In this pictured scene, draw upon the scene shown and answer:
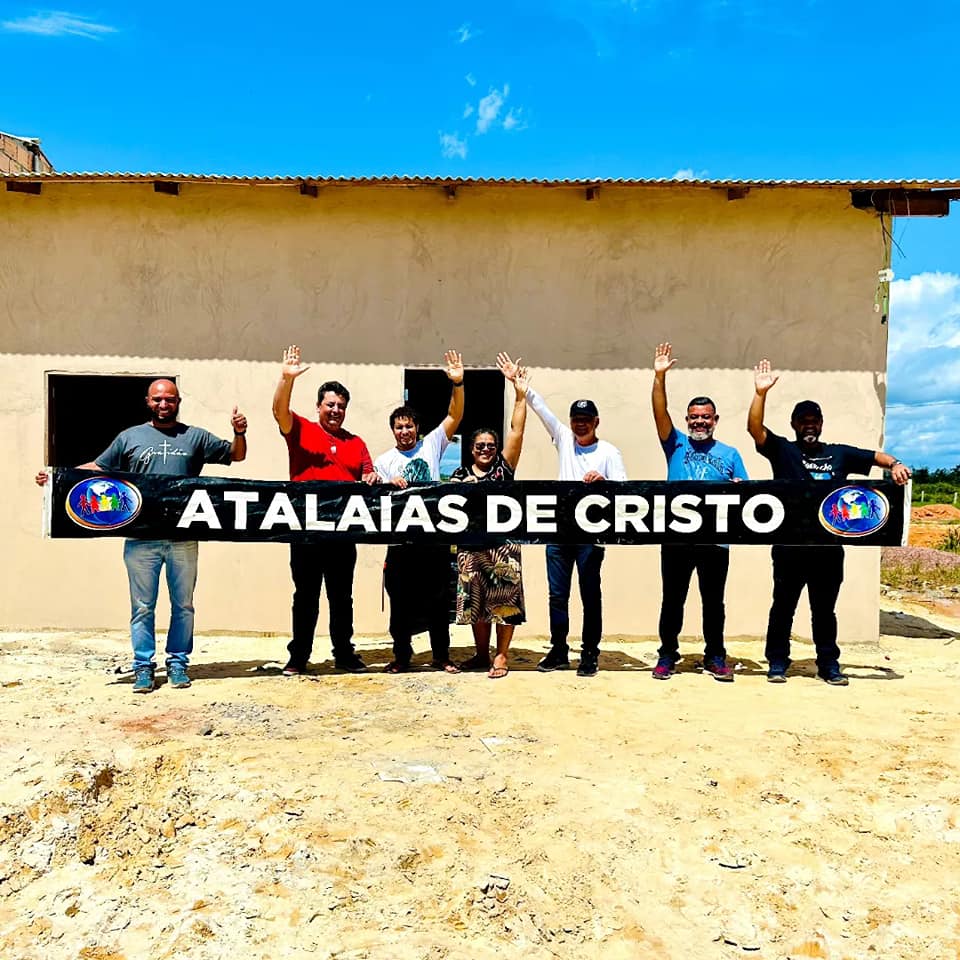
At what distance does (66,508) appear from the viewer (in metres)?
4.94

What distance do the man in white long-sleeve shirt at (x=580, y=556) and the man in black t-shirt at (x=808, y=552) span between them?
3.32ft

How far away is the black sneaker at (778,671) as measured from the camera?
516cm

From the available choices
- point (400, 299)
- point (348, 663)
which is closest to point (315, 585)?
point (348, 663)

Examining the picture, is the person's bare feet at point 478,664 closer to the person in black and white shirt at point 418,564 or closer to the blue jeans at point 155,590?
the person in black and white shirt at point 418,564

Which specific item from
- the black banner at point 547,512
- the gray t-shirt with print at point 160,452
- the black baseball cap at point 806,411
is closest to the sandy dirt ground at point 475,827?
the black banner at point 547,512

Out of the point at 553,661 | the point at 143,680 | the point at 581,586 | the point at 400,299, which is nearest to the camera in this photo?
the point at 143,680

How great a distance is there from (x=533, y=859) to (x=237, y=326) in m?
5.03

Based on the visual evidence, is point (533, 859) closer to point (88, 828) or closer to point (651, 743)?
point (651, 743)

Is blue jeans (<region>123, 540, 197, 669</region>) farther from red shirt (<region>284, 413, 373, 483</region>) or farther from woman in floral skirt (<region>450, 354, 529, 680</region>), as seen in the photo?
woman in floral skirt (<region>450, 354, 529, 680</region>)

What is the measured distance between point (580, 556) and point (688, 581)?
72 cm

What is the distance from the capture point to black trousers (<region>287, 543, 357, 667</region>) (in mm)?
5141

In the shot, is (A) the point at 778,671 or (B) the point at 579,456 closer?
(A) the point at 778,671

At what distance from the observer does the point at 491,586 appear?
16.7 feet

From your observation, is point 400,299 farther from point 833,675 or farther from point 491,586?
point 833,675
